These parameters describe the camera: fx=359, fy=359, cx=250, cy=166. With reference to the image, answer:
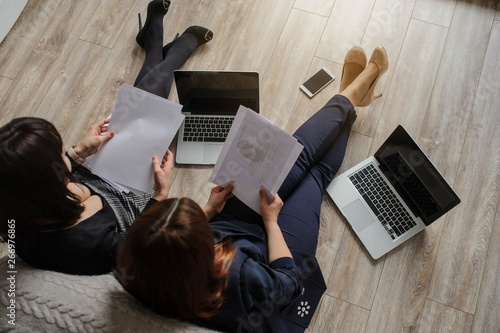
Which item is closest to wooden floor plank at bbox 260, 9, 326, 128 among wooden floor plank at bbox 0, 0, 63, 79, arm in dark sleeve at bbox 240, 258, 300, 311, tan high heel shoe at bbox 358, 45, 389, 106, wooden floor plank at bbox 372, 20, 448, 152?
tan high heel shoe at bbox 358, 45, 389, 106

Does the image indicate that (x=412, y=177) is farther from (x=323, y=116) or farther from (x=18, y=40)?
(x=18, y=40)

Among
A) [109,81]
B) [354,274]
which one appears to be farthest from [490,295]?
[109,81]

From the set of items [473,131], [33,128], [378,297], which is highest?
[33,128]

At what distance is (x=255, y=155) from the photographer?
1079mm

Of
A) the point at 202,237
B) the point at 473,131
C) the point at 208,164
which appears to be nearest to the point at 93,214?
the point at 202,237

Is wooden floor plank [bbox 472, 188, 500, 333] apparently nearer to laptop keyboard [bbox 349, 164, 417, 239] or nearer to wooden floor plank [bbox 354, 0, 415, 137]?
laptop keyboard [bbox 349, 164, 417, 239]

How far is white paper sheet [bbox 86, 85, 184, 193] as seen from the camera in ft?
3.80

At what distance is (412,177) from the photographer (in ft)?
4.09

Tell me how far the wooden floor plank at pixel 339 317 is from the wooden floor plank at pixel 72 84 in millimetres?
1245

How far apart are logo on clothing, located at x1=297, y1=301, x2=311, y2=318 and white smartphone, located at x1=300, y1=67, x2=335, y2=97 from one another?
84 centimetres

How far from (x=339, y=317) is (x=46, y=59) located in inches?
64.1

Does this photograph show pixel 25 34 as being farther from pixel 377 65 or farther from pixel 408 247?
pixel 408 247

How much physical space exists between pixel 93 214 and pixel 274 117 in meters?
0.83

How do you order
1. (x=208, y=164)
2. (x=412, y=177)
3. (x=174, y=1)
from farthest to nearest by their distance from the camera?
(x=174, y=1)
(x=208, y=164)
(x=412, y=177)
